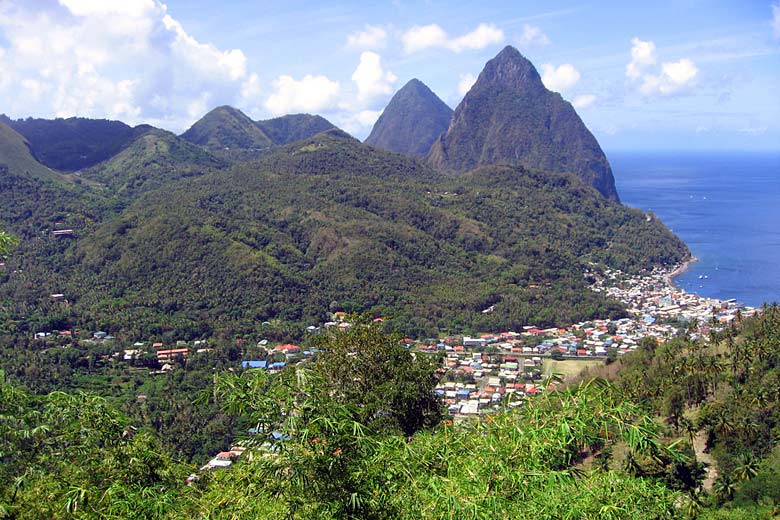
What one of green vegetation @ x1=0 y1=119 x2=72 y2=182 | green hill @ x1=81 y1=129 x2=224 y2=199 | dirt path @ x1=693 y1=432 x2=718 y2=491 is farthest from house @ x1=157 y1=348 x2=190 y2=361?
green vegetation @ x1=0 y1=119 x2=72 y2=182

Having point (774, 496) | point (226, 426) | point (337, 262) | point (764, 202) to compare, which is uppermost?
point (764, 202)

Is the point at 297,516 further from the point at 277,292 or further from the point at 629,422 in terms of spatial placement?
the point at 277,292

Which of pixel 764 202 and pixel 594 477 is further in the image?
pixel 764 202

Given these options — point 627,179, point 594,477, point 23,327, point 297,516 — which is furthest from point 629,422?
point 627,179

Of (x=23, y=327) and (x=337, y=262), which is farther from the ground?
(x=337, y=262)

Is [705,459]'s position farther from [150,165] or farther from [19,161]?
[19,161]

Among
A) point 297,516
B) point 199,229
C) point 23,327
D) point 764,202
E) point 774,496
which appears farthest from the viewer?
point 764,202

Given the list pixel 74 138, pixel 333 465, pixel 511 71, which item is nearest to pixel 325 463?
pixel 333 465
